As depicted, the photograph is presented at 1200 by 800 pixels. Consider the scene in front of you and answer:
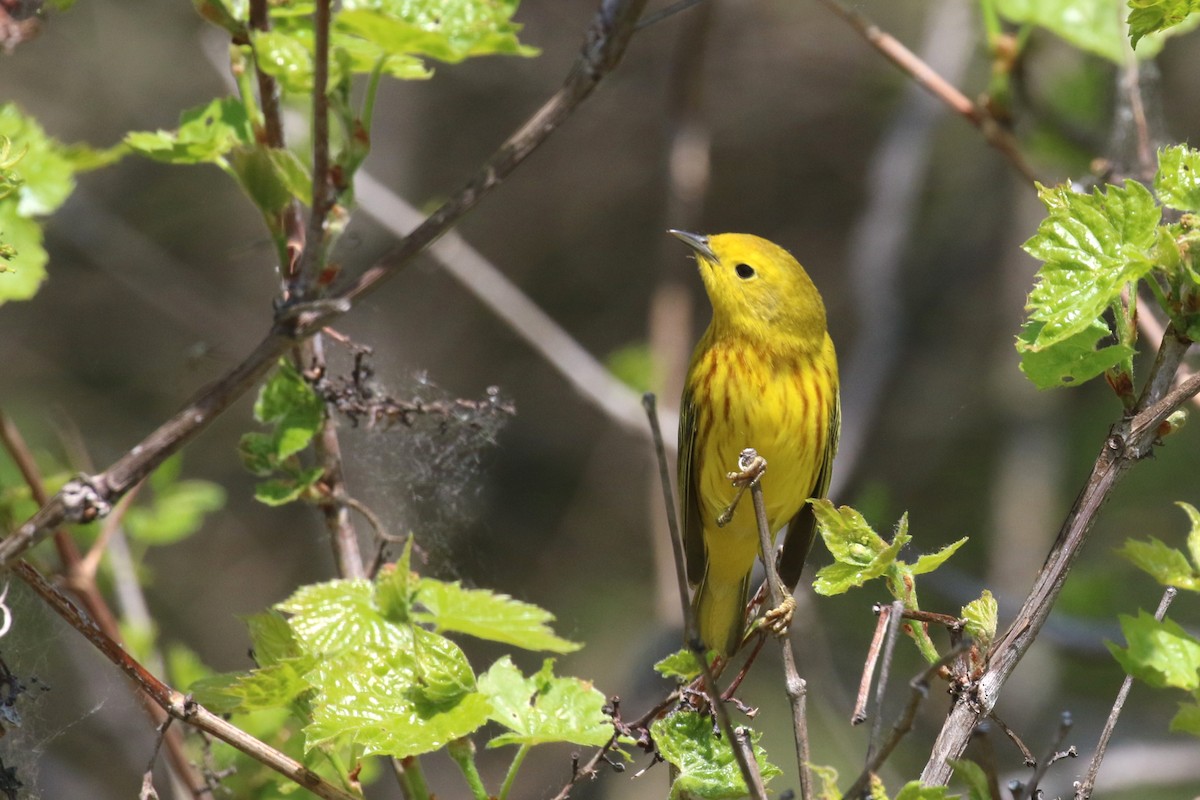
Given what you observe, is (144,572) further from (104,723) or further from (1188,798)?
(1188,798)

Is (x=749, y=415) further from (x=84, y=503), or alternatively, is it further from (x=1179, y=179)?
(x=84, y=503)

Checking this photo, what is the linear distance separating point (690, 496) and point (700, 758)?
1.77 meters

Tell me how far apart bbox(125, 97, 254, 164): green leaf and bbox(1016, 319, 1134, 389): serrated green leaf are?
3.97 ft

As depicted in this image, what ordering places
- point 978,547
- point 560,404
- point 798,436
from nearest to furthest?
point 798,436
point 978,547
point 560,404

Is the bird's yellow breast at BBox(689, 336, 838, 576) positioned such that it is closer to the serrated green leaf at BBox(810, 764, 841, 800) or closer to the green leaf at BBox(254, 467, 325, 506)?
the green leaf at BBox(254, 467, 325, 506)

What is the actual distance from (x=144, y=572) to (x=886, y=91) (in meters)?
5.13

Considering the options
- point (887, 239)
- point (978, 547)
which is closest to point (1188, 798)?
point (978, 547)

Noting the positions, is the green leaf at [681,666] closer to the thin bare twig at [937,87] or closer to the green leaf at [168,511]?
the thin bare twig at [937,87]

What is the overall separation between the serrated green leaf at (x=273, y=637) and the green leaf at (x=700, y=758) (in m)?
0.52

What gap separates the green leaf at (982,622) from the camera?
4.80ft

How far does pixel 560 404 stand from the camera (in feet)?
24.2

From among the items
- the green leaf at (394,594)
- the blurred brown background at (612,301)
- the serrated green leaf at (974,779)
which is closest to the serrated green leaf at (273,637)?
the green leaf at (394,594)

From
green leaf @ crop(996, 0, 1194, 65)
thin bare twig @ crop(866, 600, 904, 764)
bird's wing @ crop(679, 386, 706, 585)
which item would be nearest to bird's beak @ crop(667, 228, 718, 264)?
bird's wing @ crop(679, 386, 706, 585)

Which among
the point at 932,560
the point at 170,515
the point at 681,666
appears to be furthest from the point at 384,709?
the point at 170,515
